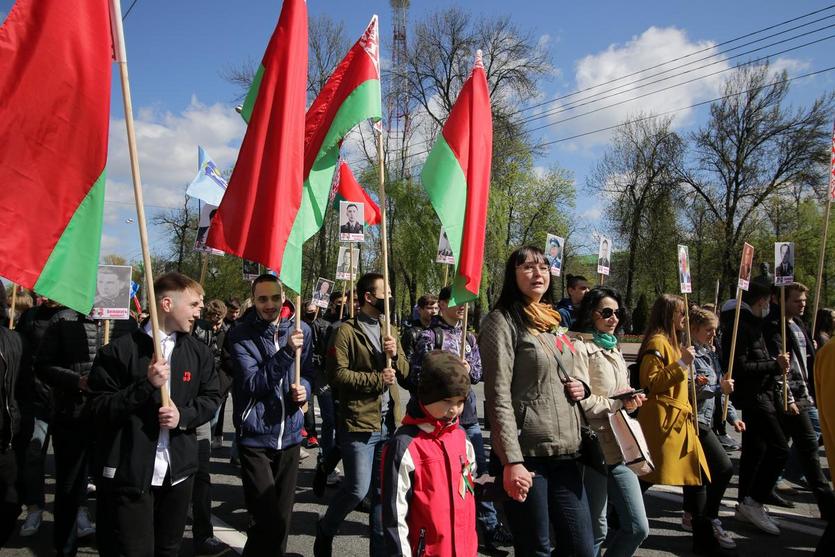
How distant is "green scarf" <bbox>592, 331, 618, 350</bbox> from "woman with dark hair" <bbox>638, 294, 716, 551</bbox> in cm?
83

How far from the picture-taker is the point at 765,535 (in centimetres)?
563

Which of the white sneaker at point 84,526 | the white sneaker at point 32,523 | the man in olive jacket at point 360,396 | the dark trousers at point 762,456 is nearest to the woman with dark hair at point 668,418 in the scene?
the dark trousers at point 762,456

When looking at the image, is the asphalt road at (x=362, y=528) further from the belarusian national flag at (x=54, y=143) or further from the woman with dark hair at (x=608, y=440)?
the belarusian national flag at (x=54, y=143)

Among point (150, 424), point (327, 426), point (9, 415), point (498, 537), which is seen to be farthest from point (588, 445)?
point (327, 426)

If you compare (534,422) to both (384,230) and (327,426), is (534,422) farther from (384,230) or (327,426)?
(327,426)

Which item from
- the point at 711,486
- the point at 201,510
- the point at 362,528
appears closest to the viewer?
the point at 201,510

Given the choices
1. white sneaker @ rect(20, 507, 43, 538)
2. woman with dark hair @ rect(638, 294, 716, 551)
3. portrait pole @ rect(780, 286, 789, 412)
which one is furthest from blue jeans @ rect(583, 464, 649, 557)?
white sneaker @ rect(20, 507, 43, 538)

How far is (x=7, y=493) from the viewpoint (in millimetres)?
4074

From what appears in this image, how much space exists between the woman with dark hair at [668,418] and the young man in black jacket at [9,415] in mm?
4165

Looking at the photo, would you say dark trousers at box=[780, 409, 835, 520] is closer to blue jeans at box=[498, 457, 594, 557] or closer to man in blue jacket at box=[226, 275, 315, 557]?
blue jeans at box=[498, 457, 594, 557]

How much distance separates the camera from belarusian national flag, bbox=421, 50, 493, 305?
471 cm

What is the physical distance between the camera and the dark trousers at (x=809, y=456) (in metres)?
5.82

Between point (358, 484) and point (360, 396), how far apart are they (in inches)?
24.4

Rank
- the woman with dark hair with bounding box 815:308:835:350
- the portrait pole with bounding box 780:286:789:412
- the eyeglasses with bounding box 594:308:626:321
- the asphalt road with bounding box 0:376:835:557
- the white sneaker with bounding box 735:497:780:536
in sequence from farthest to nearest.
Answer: the woman with dark hair with bounding box 815:308:835:350, the portrait pole with bounding box 780:286:789:412, the white sneaker with bounding box 735:497:780:536, the asphalt road with bounding box 0:376:835:557, the eyeglasses with bounding box 594:308:626:321
